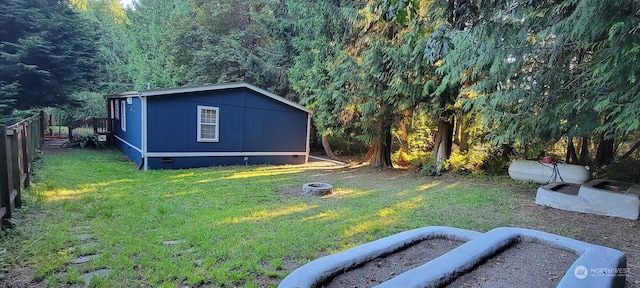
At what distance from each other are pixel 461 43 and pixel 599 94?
2.12m

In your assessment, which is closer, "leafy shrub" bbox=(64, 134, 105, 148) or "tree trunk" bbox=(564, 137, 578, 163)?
"tree trunk" bbox=(564, 137, 578, 163)

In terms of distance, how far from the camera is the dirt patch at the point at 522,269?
2.27 m

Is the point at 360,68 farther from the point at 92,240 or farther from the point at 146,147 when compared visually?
the point at 92,240

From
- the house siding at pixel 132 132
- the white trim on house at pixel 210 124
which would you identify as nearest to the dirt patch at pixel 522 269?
the white trim on house at pixel 210 124

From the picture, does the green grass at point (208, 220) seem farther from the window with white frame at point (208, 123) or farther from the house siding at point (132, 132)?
the window with white frame at point (208, 123)

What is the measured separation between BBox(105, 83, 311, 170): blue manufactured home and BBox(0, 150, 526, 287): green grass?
1.17 meters

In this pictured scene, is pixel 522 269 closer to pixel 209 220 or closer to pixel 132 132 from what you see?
pixel 209 220

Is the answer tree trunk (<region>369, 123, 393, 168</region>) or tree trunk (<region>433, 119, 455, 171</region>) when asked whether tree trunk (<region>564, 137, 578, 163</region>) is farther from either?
tree trunk (<region>369, 123, 393, 168</region>)

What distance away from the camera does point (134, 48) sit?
95.8ft

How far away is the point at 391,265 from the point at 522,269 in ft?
3.21

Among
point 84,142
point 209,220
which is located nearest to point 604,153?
point 209,220

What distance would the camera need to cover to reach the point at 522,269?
250 centimetres

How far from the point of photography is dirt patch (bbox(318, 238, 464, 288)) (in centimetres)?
230

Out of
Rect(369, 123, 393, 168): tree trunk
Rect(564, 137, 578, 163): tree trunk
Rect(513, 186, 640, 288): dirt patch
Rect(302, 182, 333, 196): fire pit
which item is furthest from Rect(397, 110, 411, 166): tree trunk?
Rect(513, 186, 640, 288): dirt patch
